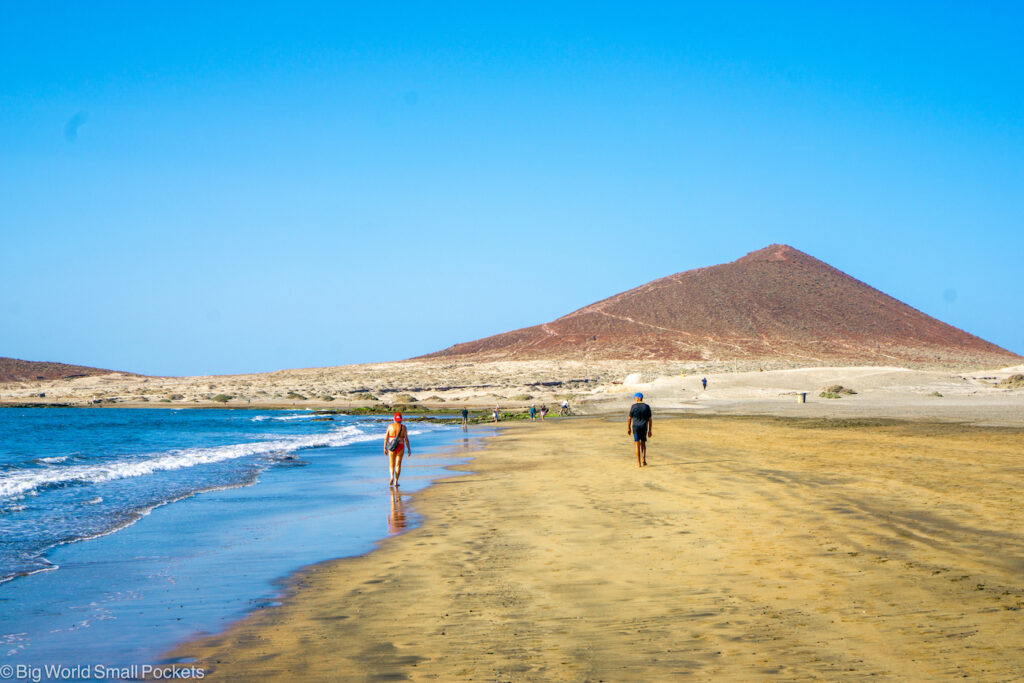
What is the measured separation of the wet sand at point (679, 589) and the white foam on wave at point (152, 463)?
36.2ft

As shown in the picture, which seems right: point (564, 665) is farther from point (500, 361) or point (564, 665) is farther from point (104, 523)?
point (500, 361)

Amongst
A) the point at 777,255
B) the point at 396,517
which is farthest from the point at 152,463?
the point at 777,255

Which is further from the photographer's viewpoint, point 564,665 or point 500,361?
point 500,361

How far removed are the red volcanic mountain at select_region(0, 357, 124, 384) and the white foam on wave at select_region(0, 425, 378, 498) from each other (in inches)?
4387

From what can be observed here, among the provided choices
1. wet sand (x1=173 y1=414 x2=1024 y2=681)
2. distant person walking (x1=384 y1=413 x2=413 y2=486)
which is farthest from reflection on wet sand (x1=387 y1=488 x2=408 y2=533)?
distant person walking (x1=384 y1=413 x2=413 y2=486)

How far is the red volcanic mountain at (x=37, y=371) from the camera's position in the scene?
130875 millimetres

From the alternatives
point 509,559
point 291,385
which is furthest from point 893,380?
point 291,385

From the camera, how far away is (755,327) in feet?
386

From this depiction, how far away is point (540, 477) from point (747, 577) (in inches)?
387

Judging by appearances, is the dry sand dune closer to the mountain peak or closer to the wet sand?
the wet sand

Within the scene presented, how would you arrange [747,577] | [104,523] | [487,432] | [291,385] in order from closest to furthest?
[747,577], [104,523], [487,432], [291,385]

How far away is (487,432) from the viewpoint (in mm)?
36812

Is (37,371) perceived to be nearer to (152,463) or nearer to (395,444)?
(152,463)

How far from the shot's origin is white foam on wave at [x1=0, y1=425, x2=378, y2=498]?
1983 cm
